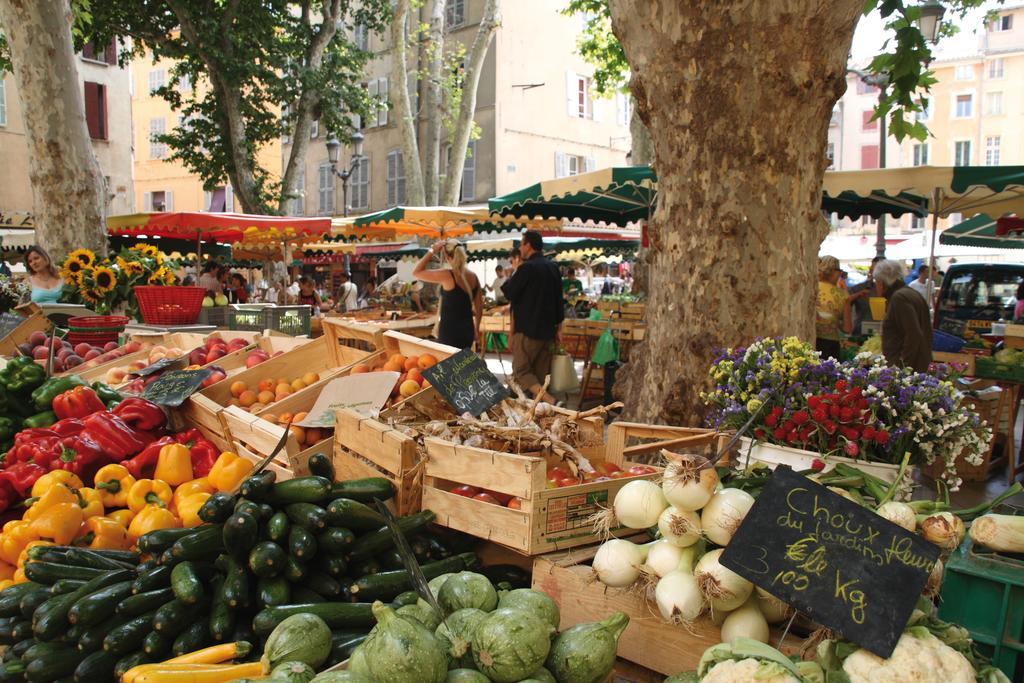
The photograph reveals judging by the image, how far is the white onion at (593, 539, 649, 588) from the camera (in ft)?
7.04

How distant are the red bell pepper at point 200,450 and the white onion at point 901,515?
2.79m

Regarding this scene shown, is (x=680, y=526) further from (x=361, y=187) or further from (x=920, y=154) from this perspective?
(x=920, y=154)

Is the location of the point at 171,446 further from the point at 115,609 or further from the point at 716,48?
the point at 716,48

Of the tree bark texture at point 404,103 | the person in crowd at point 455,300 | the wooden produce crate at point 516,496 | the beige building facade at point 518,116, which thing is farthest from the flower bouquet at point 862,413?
the beige building facade at point 518,116

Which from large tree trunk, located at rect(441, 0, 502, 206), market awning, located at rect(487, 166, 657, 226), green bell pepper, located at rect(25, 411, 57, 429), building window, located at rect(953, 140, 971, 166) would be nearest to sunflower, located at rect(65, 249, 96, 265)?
green bell pepper, located at rect(25, 411, 57, 429)

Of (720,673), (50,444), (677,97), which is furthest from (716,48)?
(50,444)

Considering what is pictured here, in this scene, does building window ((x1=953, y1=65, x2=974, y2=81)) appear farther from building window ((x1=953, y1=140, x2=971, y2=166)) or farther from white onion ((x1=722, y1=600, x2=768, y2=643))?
white onion ((x1=722, y1=600, x2=768, y2=643))

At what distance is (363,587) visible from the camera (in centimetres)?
256

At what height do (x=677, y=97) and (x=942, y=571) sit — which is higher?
(x=677, y=97)

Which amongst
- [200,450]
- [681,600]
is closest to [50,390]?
[200,450]

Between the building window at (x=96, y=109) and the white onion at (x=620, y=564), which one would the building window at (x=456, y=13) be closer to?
the building window at (x=96, y=109)

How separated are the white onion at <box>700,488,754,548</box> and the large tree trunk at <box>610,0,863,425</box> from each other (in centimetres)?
248

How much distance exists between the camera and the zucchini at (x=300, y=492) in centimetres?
274

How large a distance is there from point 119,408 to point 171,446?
592 millimetres
